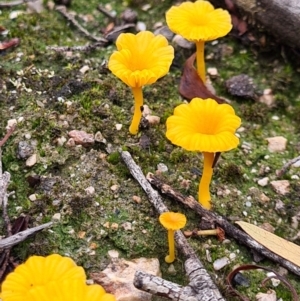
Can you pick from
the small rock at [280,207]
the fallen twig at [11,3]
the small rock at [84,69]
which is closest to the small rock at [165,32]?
the small rock at [84,69]

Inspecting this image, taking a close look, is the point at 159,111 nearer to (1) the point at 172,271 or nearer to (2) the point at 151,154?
(2) the point at 151,154

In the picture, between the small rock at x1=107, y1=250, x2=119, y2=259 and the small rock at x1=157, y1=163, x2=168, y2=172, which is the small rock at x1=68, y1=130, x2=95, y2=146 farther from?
the small rock at x1=107, y1=250, x2=119, y2=259

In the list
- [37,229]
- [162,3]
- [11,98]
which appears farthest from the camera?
[162,3]

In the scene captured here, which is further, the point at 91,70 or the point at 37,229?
the point at 91,70

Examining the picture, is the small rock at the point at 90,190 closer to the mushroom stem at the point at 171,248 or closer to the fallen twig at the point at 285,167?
the mushroom stem at the point at 171,248

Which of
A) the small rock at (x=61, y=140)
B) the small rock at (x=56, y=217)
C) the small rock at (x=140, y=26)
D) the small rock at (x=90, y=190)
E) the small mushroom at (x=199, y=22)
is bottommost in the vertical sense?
the small rock at (x=56, y=217)

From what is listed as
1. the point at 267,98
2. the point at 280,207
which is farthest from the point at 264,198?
the point at 267,98

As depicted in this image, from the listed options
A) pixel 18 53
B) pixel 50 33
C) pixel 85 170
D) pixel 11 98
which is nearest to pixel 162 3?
pixel 50 33

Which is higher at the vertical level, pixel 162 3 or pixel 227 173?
pixel 162 3
